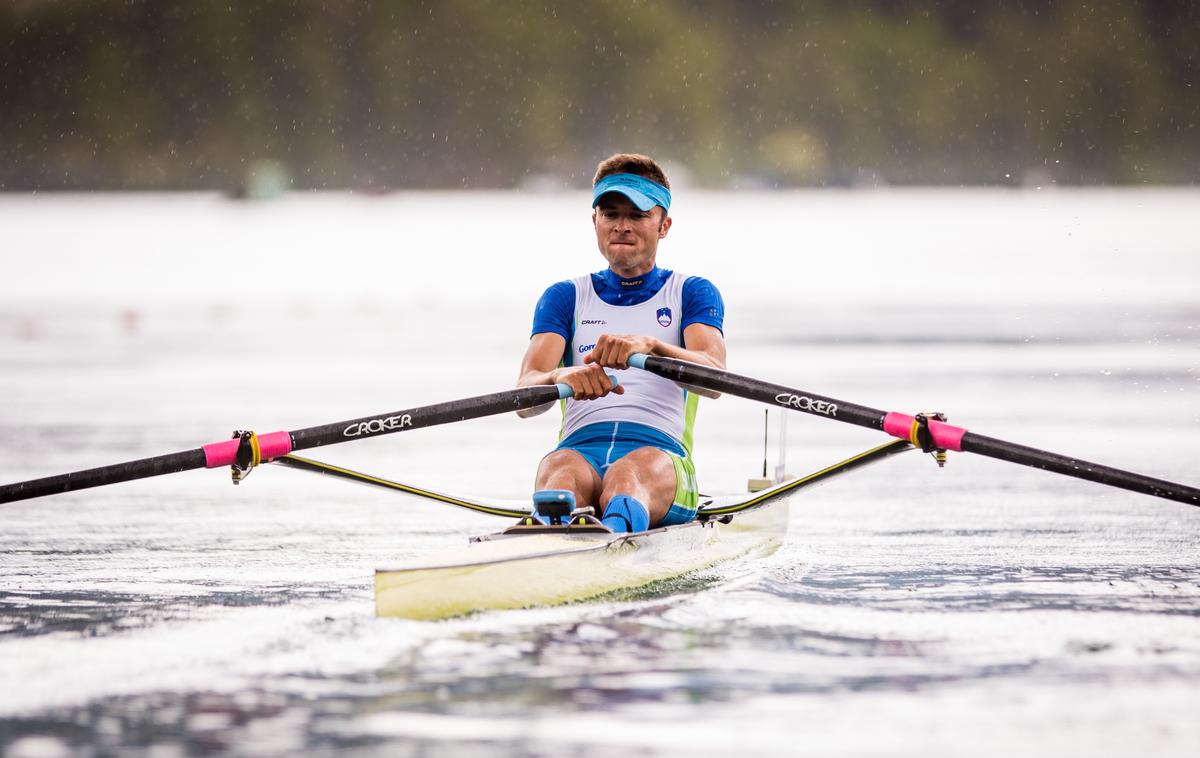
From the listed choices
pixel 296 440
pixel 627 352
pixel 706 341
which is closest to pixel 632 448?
pixel 627 352

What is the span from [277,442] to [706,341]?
178 centimetres

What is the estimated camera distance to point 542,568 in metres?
5.79

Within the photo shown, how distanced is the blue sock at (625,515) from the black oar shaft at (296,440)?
20.5 inches

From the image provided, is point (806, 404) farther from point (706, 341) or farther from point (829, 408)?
point (706, 341)

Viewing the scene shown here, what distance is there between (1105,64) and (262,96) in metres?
61.3

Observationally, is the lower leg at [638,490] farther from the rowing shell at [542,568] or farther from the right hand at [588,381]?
the right hand at [588,381]

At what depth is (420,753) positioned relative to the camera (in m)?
4.15

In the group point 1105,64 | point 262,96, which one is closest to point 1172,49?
point 1105,64

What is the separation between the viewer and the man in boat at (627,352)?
21.3ft

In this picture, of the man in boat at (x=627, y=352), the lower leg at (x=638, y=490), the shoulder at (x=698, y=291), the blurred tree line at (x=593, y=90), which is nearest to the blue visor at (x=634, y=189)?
the man in boat at (x=627, y=352)

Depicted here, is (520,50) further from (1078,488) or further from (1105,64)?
(1078,488)

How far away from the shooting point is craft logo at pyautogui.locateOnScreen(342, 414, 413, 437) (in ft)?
21.4

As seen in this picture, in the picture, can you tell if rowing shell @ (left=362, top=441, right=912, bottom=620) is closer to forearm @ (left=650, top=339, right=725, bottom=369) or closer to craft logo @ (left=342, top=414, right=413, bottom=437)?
craft logo @ (left=342, top=414, right=413, bottom=437)

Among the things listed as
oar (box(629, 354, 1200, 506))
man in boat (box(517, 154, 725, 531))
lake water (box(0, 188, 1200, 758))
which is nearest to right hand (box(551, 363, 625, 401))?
man in boat (box(517, 154, 725, 531))
